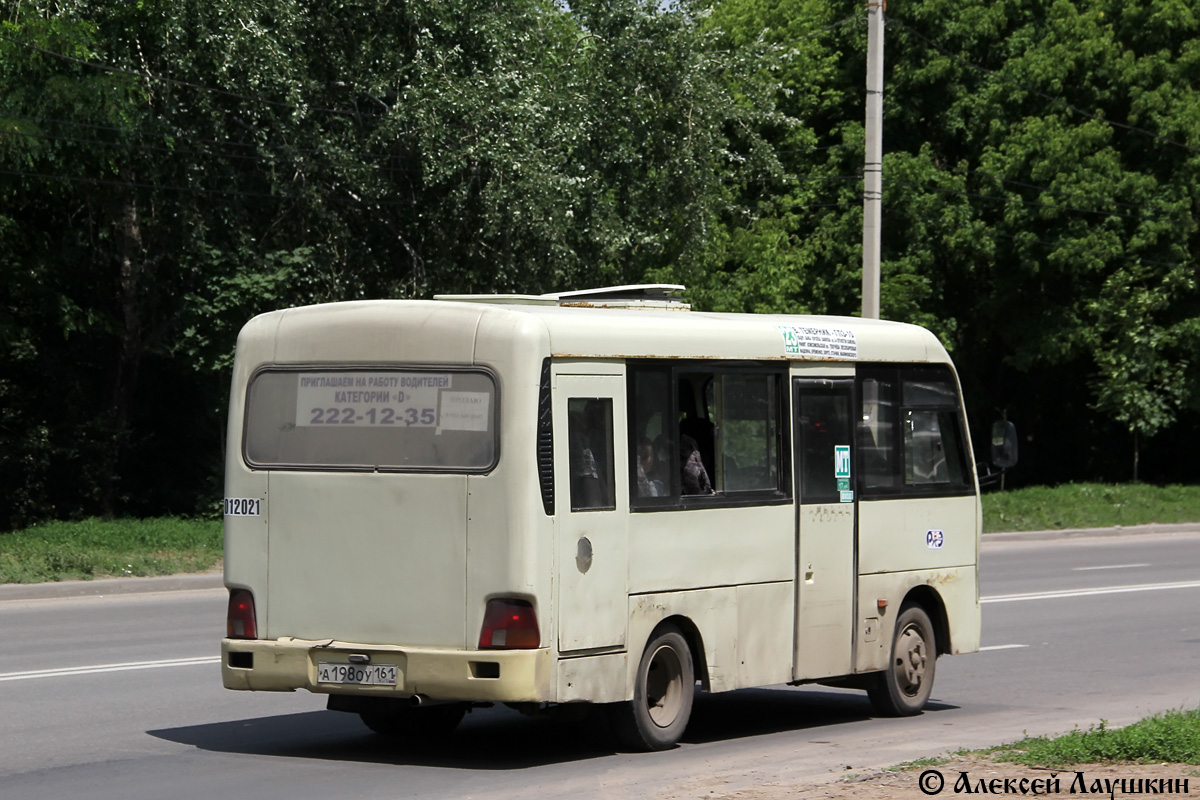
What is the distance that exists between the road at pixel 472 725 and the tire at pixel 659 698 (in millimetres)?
126

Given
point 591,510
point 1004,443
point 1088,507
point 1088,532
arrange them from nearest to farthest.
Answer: point 591,510
point 1004,443
point 1088,532
point 1088,507

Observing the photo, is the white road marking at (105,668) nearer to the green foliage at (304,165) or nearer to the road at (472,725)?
the road at (472,725)

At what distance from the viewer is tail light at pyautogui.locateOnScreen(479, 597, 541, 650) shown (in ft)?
29.4

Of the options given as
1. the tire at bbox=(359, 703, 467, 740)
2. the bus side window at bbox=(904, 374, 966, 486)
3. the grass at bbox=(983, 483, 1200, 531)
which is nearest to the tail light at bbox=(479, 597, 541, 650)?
the tire at bbox=(359, 703, 467, 740)

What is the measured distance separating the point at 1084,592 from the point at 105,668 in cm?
1210

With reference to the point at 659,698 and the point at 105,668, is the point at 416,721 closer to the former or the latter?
the point at 659,698

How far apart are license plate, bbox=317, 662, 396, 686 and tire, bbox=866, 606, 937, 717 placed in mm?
3844

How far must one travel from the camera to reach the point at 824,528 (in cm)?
1108

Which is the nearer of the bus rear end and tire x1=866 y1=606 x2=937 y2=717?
the bus rear end

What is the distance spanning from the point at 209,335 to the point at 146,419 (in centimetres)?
684

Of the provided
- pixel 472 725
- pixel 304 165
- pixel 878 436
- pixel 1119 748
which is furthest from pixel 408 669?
pixel 304 165

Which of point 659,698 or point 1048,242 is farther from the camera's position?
point 1048,242

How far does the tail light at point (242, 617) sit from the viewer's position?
31.8 feet

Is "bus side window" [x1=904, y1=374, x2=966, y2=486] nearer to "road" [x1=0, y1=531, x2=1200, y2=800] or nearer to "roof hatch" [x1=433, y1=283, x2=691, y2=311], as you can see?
"road" [x1=0, y1=531, x2=1200, y2=800]
